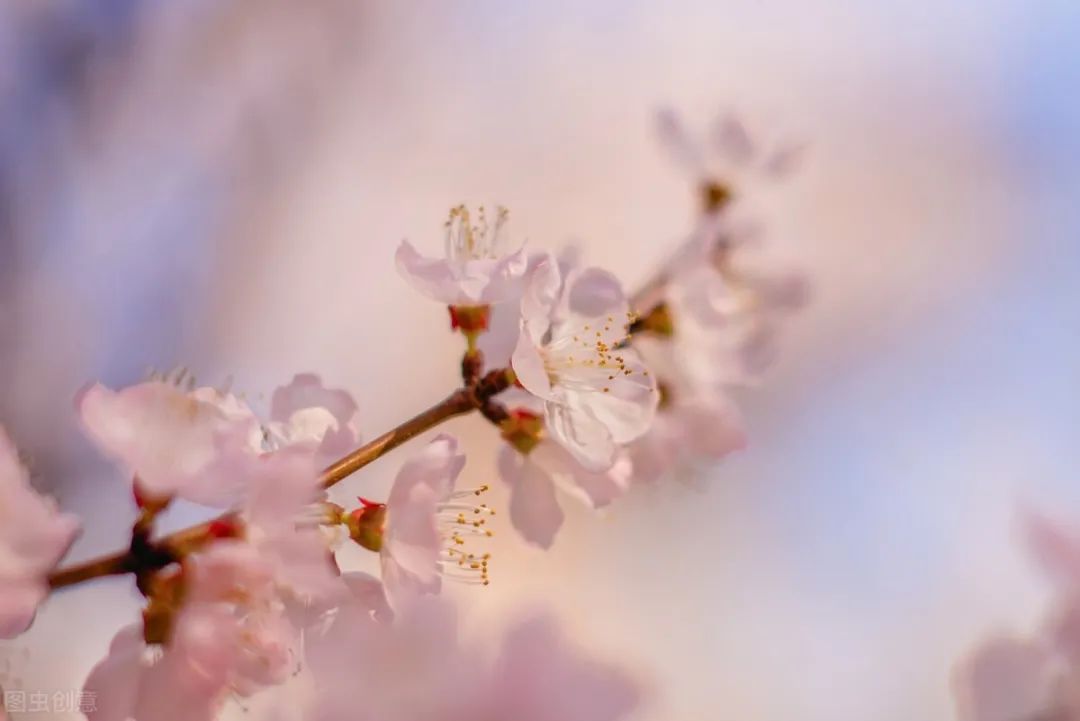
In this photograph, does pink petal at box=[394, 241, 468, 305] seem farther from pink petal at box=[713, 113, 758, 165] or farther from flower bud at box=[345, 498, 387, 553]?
pink petal at box=[713, 113, 758, 165]

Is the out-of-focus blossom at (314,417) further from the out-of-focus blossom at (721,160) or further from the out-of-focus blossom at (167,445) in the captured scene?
the out-of-focus blossom at (721,160)

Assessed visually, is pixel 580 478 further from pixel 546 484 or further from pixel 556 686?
pixel 556 686

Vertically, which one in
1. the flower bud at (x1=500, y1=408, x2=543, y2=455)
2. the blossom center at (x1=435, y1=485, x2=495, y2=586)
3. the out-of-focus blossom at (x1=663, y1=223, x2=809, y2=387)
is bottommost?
the blossom center at (x1=435, y1=485, x2=495, y2=586)

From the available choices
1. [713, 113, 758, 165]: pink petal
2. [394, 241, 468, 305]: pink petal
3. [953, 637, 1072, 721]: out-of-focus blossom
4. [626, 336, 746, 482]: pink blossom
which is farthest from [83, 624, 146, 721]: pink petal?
[713, 113, 758, 165]: pink petal

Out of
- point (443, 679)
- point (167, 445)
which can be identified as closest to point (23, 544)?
point (167, 445)

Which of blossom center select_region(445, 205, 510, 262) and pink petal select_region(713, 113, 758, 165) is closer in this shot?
blossom center select_region(445, 205, 510, 262)

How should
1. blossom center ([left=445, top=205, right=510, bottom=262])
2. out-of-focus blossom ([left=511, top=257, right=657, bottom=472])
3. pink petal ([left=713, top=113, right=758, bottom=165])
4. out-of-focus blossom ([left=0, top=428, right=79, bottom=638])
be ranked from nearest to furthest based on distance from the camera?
out-of-focus blossom ([left=0, top=428, right=79, bottom=638])
out-of-focus blossom ([left=511, top=257, right=657, bottom=472])
blossom center ([left=445, top=205, right=510, bottom=262])
pink petal ([left=713, top=113, right=758, bottom=165])

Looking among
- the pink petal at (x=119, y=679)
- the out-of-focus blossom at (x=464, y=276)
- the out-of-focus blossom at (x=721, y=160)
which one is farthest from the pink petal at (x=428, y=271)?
the out-of-focus blossom at (x=721, y=160)

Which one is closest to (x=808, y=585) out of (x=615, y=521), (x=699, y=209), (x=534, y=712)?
(x=615, y=521)
